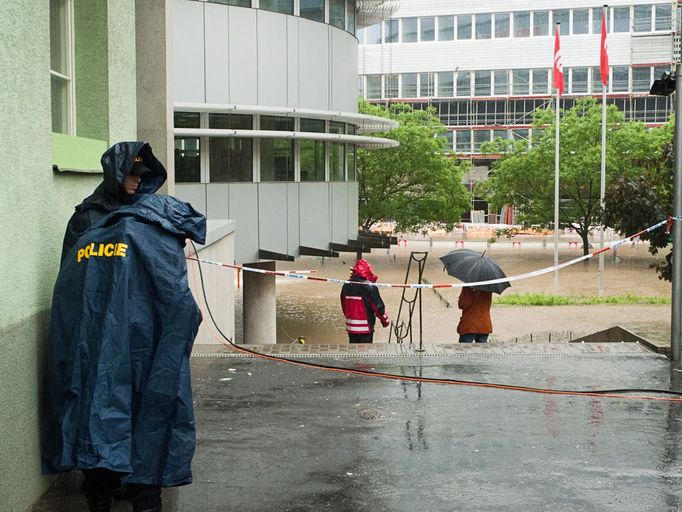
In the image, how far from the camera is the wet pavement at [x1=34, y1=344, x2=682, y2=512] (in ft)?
18.3

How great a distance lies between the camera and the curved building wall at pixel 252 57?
67.1ft

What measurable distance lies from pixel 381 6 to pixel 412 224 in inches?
817

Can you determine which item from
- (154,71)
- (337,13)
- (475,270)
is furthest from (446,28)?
(154,71)

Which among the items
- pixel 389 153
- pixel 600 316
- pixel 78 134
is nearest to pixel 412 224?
pixel 389 153

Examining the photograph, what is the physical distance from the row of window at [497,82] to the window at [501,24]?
112 inches

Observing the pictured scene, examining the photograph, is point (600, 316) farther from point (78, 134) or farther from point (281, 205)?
point (78, 134)

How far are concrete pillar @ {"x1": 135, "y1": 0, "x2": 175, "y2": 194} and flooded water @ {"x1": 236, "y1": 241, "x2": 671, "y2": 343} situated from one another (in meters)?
6.99

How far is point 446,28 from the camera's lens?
78.1 meters

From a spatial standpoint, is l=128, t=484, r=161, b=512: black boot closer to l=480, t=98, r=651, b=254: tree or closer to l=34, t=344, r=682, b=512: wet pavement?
l=34, t=344, r=682, b=512: wet pavement

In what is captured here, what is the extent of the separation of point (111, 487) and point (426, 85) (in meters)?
75.7

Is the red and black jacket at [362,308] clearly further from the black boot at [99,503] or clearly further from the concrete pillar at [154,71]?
the black boot at [99,503]

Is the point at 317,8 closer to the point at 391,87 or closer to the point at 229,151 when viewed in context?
the point at 229,151

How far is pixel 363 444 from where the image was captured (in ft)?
21.8

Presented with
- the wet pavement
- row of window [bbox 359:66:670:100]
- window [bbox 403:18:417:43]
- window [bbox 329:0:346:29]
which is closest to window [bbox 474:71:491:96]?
row of window [bbox 359:66:670:100]
